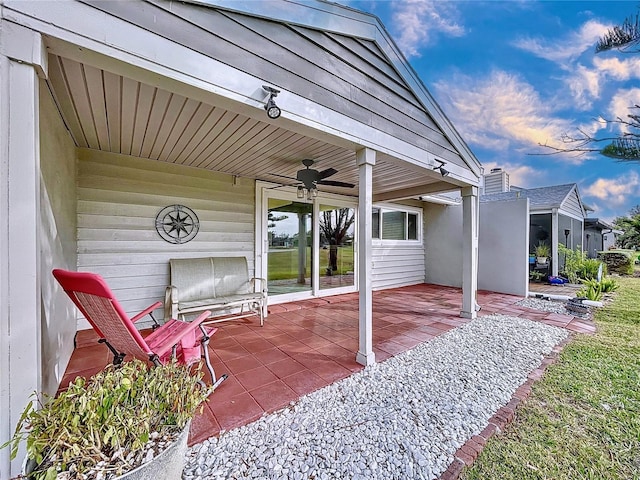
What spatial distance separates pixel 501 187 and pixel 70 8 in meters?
14.4

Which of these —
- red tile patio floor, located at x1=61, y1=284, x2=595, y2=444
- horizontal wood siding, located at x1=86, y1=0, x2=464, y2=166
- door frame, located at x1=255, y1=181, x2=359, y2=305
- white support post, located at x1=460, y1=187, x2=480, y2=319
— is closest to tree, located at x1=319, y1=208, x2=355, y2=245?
door frame, located at x1=255, y1=181, x2=359, y2=305

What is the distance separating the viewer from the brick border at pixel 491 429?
157 centimetres

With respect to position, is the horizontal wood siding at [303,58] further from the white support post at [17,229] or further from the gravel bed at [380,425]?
the gravel bed at [380,425]

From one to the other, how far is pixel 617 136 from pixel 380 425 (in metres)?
6.72

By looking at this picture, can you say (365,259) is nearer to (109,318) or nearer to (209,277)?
(109,318)

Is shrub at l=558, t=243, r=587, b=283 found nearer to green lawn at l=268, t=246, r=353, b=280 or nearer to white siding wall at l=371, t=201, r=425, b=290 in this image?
white siding wall at l=371, t=201, r=425, b=290

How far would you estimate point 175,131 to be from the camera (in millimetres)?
2877

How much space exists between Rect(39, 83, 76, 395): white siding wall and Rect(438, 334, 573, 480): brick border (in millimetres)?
2644

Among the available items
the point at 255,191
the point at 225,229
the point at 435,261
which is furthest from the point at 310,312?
the point at 435,261

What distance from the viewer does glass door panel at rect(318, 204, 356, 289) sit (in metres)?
6.01

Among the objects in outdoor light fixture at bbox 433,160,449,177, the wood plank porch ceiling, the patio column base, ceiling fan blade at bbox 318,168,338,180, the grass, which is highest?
the wood plank porch ceiling

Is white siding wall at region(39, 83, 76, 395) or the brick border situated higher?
white siding wall at region(39, 83, 76, 395)

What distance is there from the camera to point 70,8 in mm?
1345

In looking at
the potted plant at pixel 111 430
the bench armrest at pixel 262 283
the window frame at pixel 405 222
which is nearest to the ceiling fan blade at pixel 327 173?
the bench armrest at pixel 262 283
